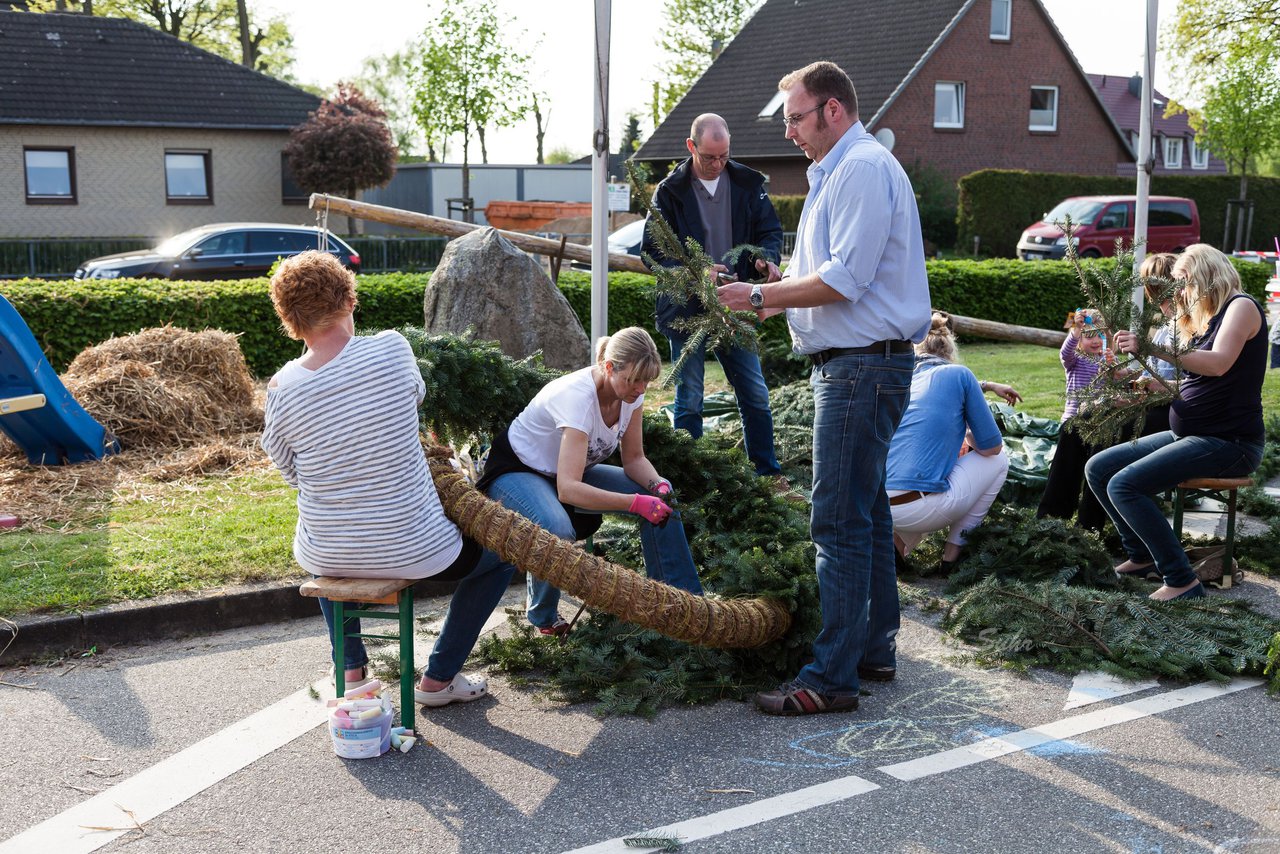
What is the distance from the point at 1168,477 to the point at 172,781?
4.44 metres

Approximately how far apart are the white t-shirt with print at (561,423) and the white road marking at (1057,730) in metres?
1.77

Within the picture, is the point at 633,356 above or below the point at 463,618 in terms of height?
above

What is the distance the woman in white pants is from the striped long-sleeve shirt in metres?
2.74

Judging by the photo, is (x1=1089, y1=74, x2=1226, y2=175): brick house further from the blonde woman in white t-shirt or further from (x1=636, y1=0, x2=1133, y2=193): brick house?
the blonde woman in white t-shirt

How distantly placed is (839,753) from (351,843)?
1625 mm

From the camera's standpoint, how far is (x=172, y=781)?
4.09 m

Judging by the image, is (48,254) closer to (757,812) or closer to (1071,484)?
(1071,484)

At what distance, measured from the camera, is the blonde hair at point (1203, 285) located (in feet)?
19.4

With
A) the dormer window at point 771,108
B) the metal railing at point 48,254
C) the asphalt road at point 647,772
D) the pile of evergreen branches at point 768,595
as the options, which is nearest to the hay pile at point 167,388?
the pile of evergreen branches at point 768,595

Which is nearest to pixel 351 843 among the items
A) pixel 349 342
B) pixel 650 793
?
pixel 650 793

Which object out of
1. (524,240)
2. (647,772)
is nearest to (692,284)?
(647,772)

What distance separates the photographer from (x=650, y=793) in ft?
13.1

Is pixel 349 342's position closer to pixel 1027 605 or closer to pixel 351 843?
pixel 351 843

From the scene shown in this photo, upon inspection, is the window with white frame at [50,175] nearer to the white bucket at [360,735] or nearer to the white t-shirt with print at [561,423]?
the white t-shirt with print at [561,423]
